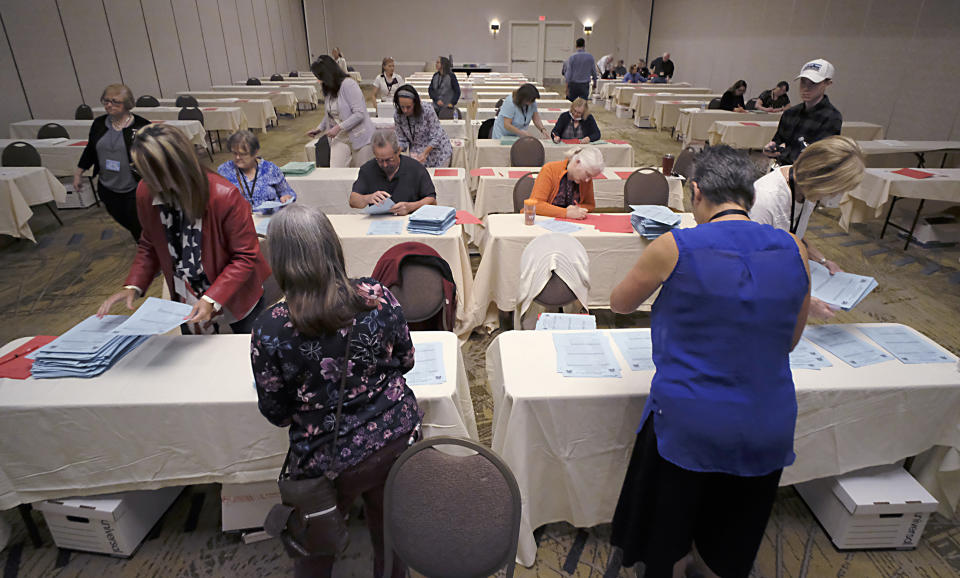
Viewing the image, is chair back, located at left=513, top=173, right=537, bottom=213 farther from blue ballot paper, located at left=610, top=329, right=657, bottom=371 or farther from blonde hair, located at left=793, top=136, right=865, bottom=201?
blonde hair, located at left=793, top=136, right=865, bottom=201

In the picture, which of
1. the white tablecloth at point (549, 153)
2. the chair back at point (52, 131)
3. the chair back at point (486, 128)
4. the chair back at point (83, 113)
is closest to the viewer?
the white tablecloth at point (549, 153)

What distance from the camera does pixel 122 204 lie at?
12.9ft

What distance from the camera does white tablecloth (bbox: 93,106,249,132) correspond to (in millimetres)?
8234

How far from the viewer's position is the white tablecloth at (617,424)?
5.82 ft

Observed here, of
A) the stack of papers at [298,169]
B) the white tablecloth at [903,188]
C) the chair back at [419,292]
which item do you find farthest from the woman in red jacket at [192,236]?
the white tablecloth at [903,188]

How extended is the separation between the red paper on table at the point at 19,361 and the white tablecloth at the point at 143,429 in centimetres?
4

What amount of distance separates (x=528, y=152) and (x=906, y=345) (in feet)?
12.3

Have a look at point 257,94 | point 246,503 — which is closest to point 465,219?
point 246,503

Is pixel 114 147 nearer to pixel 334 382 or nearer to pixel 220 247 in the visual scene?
pixel 220 247

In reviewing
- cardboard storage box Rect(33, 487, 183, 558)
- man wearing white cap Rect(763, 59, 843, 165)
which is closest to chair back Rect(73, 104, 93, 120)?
cardboard storage box Rect(33, 487, 183, 558)

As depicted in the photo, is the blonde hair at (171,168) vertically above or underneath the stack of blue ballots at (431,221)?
above

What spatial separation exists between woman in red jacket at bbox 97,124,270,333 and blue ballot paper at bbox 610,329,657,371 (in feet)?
4.99

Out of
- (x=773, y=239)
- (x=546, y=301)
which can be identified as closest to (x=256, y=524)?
(x=546, y=301)

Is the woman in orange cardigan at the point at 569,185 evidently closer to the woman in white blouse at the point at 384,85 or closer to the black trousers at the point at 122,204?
the black trousers at the point at 122,204
